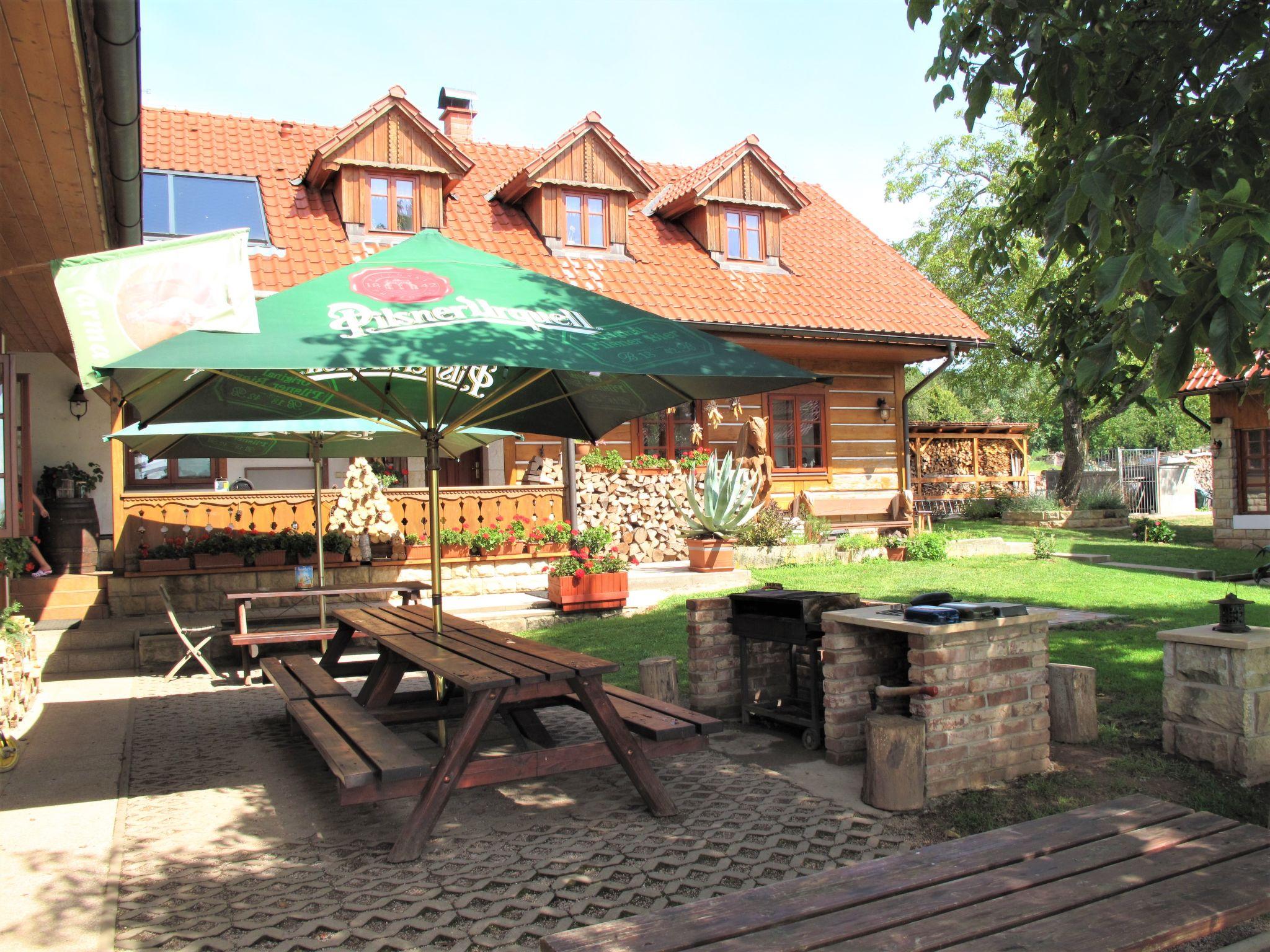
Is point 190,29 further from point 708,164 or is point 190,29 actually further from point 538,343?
point 708,164

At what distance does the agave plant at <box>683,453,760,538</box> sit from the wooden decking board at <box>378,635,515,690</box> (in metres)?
7.51

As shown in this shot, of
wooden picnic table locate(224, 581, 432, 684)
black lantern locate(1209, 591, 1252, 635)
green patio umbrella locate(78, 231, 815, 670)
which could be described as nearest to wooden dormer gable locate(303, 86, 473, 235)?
wooden picnic table locate(224, 581, 432, 684)

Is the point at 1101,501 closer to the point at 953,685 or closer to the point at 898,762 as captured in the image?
the point at 953,685

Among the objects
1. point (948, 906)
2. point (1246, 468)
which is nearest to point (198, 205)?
point (948, 906)

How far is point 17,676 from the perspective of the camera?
6711 mm

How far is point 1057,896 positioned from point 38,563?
34.9ft

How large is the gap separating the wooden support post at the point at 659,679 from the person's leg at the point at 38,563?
7383mm

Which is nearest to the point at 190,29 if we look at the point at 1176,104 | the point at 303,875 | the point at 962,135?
the point at 303,875

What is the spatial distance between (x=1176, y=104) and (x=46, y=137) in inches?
199

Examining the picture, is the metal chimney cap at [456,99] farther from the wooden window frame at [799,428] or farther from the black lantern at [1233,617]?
the black lantern at [1233,617]

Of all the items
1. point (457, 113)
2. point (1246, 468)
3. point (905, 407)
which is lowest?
point (1246, 468)

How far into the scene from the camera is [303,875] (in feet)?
12.3

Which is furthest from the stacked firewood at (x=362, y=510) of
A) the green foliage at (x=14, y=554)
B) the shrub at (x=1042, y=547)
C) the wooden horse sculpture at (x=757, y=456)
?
the shrub at (x=1042, y=547)

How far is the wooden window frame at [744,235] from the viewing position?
1628cm
